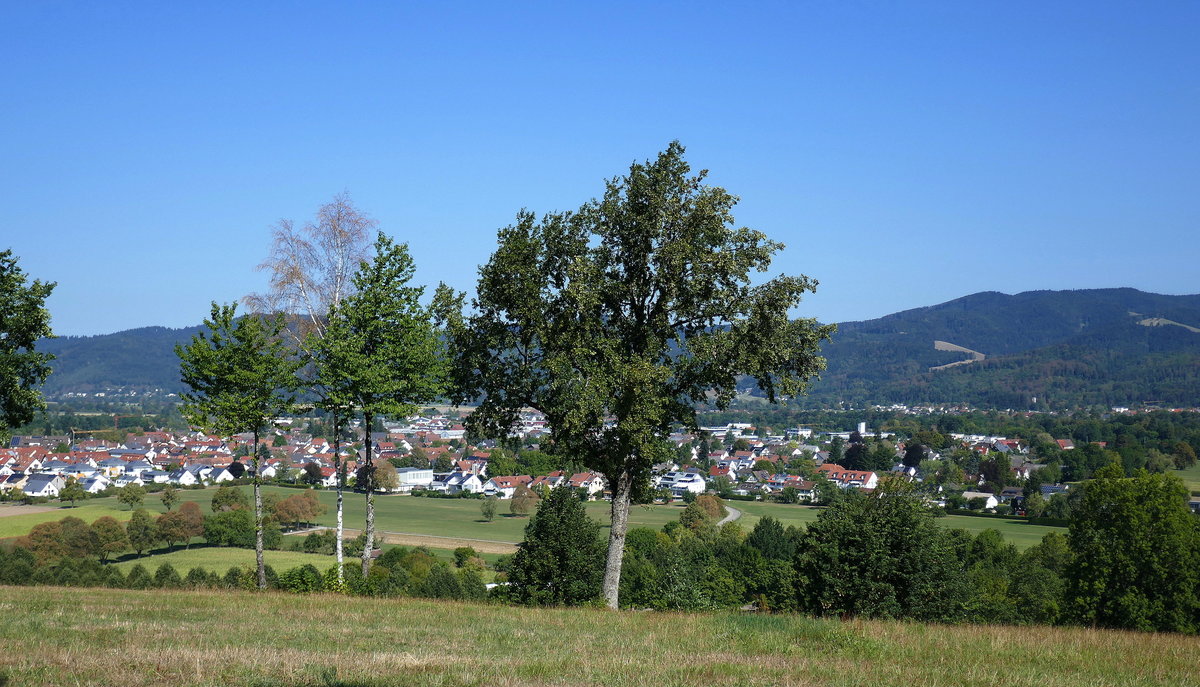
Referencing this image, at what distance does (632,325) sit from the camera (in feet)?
86.6

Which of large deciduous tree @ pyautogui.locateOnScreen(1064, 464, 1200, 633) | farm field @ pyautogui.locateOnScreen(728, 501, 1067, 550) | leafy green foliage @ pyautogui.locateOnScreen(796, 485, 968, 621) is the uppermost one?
leafy green foliage @ pyautogui.locateOnScreen(796, 485, 968, 621)

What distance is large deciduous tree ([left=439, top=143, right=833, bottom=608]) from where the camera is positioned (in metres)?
24.5

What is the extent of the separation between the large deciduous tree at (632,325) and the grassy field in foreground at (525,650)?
617 cm

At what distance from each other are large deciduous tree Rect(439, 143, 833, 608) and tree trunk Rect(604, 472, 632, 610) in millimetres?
41

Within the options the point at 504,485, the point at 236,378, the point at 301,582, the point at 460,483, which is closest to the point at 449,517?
the point at 504,485

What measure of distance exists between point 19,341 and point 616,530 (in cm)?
1903

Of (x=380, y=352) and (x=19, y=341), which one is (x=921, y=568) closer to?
(x=380, y=352)

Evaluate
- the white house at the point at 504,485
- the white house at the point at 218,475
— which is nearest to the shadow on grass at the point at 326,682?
the white house at the point at 504,485

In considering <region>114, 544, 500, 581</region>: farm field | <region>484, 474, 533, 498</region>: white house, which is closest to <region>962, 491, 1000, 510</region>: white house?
<region>484, 474, 533, 498</region>: white house

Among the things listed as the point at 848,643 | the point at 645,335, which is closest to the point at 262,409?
the point at 645,335

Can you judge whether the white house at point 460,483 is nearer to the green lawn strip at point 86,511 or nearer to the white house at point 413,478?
the white house at point 413,478

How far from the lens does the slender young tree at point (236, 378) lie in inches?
1161

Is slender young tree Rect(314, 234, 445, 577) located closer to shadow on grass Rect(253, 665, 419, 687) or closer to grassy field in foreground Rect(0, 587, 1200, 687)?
grassy field in foreground Rect(0, 587, 1200, 687)

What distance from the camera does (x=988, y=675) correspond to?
1232 cm
